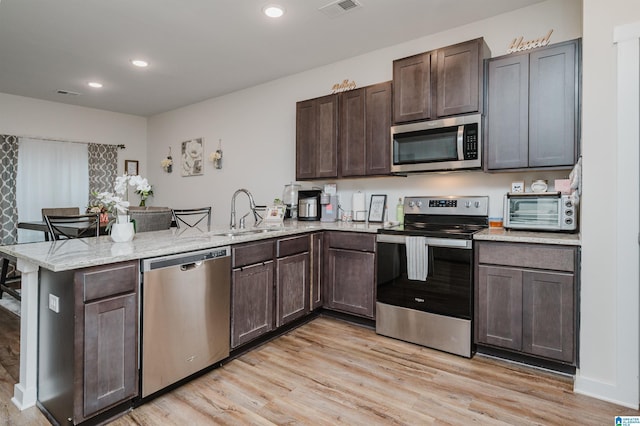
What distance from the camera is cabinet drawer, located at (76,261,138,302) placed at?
1.69 metres

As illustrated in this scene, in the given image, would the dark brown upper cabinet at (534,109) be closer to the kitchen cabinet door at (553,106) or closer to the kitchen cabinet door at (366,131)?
the kitchen cabinet door at (553,106)

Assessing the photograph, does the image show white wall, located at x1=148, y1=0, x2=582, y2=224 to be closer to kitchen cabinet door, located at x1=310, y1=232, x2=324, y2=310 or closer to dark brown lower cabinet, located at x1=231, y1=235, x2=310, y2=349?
Answer: kitchen cabinet door, located at x1=310, y1=232, x2=324, y2=310

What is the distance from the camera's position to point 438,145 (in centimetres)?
298

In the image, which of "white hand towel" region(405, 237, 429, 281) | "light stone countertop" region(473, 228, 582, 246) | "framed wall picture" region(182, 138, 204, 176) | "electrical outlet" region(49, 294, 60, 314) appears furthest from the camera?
"framed wall picture" region(182, 138, 204, 176)

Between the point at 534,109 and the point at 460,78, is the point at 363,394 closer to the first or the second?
the point at 534,109

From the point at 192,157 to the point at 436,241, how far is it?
4479 millimetres

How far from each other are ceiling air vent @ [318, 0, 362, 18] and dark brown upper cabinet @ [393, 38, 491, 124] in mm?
632

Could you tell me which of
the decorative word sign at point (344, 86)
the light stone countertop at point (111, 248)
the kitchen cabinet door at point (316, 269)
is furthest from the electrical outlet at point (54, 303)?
the decorative word sign at point (344, 86)

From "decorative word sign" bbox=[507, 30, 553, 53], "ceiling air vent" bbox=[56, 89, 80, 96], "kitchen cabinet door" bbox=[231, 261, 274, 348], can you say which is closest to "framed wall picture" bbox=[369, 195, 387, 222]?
"kitchen cabinet door" bbox=[231, 261, 274, 348]

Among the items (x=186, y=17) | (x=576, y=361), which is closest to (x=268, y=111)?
(x=186, y=17)

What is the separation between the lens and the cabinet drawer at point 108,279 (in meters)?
1.69

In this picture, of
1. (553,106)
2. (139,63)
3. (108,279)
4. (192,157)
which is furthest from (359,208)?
Result: (192,157)

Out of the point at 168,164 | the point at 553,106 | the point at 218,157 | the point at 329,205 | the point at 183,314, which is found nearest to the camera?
the point at 183,314

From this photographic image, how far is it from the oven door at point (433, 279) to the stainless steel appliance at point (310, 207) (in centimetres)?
111
